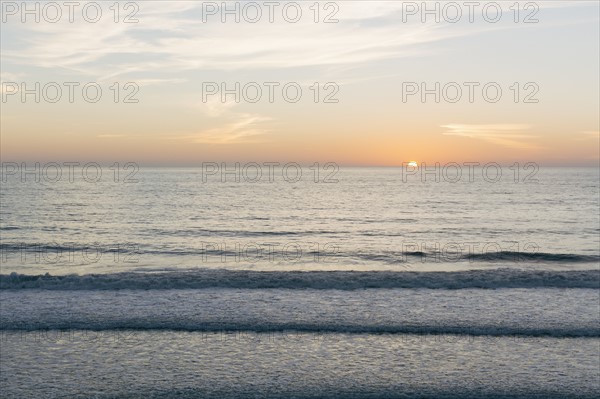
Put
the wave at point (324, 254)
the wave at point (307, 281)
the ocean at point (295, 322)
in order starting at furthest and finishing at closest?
the wave at point (324, 254) → the wave at point (307, 281) → the ocean at point (295, 322)

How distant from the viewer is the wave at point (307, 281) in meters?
19.0

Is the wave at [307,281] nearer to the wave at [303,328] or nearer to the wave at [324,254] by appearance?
the wave at [303,328]

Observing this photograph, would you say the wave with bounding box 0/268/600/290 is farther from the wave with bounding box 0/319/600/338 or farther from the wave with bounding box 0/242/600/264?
the wave with bounding box 0/242/600/264

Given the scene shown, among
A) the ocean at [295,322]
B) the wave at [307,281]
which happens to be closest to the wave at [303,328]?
the ocean at [295,322]

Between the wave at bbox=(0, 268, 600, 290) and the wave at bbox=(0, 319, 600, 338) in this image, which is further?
the wave at bbox=(0, 268, 600, 290)

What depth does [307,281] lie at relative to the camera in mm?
19719

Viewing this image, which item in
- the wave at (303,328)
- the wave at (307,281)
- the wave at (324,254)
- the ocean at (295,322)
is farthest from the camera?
the wave at (324,254)

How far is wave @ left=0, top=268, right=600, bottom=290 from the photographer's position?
19.0 m

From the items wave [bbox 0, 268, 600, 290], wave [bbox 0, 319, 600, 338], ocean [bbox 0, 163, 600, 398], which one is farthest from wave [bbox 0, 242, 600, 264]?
wave [bbox 0, 319, 600, 338]

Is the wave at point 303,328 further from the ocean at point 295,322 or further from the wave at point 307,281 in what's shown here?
the wave at point 307,281

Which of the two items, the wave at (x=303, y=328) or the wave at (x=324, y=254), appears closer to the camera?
the wave at (x=303, y=328)

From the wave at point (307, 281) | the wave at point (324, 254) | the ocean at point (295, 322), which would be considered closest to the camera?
the ocean at point (295, 322)

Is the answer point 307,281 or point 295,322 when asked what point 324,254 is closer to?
point 307,281

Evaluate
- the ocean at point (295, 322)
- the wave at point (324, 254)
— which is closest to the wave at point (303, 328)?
the ocean at point (295, 322)
